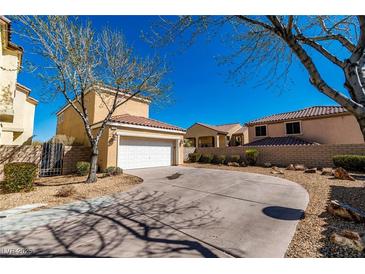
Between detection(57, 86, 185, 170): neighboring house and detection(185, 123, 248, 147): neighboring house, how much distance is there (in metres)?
13.4

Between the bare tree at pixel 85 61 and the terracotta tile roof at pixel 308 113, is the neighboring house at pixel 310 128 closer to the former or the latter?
the terracotta tile roof at pixel 308 113

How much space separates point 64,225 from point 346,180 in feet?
34.5

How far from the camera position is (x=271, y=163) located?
1425cm

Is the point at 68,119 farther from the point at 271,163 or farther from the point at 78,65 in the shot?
the point at 271,163

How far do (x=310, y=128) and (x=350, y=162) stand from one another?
24.0ft

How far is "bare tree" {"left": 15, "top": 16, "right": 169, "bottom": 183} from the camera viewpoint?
287 inches

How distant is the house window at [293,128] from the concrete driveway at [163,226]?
13587mm

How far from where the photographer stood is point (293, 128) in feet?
57.5

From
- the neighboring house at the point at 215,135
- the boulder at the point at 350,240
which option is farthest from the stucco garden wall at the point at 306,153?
the neighboring house at the point at 215,135

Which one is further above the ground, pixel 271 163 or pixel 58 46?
pixel 58 46

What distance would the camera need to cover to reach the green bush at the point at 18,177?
6535mm

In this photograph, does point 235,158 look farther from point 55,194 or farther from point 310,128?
point 55,194

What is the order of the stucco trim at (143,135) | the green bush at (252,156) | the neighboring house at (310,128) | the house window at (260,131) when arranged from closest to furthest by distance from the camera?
the stucco trim at (143,135)
the neighboring house at (310,128)
the green bush at (252,156)
the house window at (260,131)
